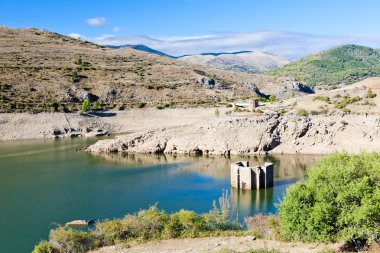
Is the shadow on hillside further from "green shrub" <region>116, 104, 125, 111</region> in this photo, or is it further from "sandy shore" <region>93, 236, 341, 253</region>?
"sandy shore" <region>93, 236, 341, 253</region>

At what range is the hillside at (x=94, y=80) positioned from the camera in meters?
97.4

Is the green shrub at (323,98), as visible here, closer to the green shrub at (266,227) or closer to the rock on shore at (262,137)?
the rock on shore at (262,137)

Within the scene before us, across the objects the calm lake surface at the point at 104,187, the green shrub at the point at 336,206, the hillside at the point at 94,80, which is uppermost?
the hillside at the point at 94,80

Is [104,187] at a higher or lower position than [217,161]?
lower

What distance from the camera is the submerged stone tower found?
1674 inches

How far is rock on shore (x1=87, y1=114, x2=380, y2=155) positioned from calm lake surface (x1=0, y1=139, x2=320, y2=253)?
2746 mm

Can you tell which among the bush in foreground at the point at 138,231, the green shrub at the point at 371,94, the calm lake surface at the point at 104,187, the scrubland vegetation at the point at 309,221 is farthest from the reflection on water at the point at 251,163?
the green shrub at the point at 371,94

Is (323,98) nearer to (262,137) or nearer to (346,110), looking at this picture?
(346,110)

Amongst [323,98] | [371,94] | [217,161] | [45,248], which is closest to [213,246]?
[45,248]

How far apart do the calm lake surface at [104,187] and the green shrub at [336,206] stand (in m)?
11.9

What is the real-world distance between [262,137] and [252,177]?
64.3 feet

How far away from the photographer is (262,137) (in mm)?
61594

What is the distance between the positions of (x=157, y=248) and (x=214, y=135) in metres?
40.1

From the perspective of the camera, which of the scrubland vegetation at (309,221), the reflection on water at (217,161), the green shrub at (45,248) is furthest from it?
the reflection on water at (217,161)
